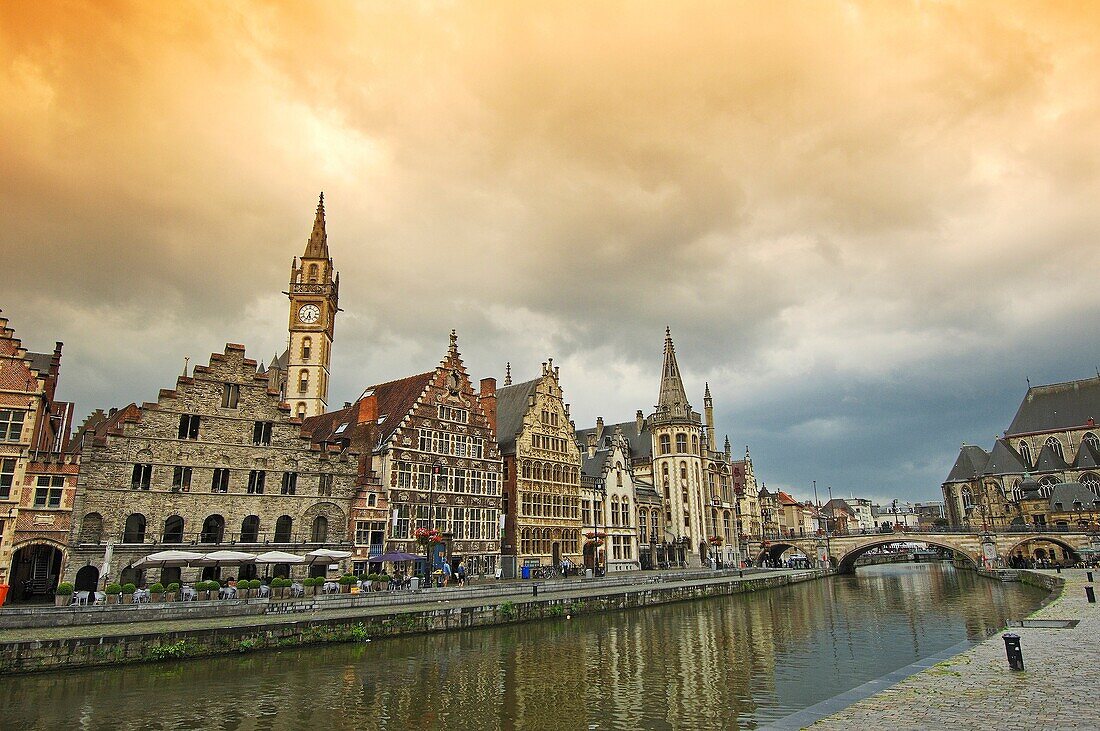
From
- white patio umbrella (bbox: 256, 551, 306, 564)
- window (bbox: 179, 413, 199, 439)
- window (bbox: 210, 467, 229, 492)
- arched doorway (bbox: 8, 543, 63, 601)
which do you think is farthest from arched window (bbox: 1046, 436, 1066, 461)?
arched doorway (bbox: 8, 543, 63, 601)

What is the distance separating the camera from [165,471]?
123ft

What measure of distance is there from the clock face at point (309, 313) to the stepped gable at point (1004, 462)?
322 feet

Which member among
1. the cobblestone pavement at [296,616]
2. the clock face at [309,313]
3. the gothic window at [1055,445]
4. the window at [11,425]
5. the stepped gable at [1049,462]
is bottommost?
the cobblestone pavement at [296,616]

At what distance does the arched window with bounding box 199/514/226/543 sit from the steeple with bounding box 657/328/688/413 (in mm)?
57793

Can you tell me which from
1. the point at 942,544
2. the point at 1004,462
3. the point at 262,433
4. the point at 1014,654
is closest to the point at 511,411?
the point at 262,433

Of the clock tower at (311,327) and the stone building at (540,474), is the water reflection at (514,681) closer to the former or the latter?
the stone building at (540,474)

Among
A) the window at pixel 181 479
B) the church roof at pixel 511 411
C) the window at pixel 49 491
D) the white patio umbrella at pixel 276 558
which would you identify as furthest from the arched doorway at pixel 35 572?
the church roof at pixel 511 411

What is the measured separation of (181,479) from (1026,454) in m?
115

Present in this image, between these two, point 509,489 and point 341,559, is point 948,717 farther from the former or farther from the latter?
point 509,489

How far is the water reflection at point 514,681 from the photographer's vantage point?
53.3ft

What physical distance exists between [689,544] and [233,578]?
55.7m

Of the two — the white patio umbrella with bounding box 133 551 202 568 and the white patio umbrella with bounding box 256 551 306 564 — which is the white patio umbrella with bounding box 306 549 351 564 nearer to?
the white patio umbrella with bounding box 256 551 306 564

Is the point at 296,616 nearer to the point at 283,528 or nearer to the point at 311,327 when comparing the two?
the point at 283,528

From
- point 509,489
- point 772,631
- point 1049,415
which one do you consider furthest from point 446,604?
point 1049,415
